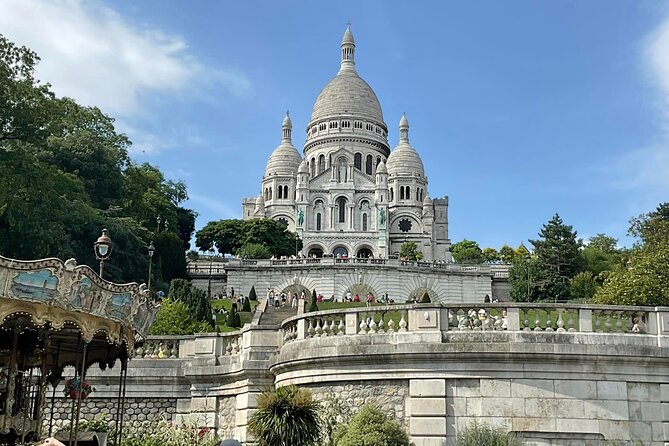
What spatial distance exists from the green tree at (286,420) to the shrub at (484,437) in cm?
290

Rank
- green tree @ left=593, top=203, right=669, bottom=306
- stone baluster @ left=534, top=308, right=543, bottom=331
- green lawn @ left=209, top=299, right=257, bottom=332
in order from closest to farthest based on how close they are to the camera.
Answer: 1. stone baluster @ left=534, top=308, right=543, bottom=331
2. green tree @ left=593, top=203, right=669, bottom=306
3. green lawn @ left=209, top=299, right=257, bottom=332

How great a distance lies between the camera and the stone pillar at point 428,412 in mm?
16016

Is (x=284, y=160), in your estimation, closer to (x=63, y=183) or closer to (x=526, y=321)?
(x=63, y=183)

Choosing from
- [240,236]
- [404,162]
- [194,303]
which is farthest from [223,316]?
[404,162]

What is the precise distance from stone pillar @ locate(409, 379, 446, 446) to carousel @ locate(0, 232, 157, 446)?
17.9ft

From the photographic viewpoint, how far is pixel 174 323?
34.0 meters

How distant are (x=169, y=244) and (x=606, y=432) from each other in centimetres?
5700

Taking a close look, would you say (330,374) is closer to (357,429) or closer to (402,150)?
(357,429)

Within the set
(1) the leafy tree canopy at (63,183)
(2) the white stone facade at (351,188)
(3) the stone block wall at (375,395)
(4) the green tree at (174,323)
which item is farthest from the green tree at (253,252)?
(3) the stone block wall at (375,395)

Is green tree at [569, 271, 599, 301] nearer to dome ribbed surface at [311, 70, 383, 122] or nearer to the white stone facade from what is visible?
the white stone facade

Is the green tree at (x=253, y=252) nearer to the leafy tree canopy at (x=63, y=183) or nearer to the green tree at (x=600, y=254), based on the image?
the leafy tree canopy at (x=63, y=183)

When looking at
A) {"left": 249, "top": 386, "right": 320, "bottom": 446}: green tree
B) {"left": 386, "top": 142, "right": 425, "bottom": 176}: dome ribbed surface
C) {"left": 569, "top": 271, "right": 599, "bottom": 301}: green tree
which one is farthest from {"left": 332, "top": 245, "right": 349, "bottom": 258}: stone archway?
{"left": 249, "top": 386, "right": 320, "bottom": 446}: green tree

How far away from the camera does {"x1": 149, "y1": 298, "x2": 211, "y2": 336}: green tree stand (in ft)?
108

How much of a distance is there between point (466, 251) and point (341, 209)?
19.1 metres
